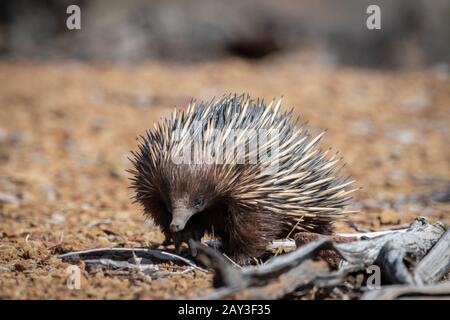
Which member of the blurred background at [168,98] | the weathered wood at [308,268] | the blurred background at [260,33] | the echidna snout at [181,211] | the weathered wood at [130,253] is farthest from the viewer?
the blurred background at [260,33]

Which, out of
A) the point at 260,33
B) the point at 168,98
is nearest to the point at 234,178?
the point at 168,98

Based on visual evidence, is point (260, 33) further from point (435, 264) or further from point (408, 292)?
point (408, 292)

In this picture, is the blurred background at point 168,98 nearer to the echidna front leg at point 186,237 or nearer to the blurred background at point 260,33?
the blurred background at point 260,33

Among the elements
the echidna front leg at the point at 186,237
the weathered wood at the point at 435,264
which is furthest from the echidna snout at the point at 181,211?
the weathered wood at the point at 435,264

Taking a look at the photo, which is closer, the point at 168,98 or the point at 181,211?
the point at 181,211

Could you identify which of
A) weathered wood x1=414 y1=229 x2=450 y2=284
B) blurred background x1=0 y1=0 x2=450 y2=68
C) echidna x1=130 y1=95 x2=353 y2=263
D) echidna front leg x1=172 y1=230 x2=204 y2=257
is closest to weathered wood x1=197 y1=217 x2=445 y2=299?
weathered wood x1=414 y1=229 x2=450 y2=284

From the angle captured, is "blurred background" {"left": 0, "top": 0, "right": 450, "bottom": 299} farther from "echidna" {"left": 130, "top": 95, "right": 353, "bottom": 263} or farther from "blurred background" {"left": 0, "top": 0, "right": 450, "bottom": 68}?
"echidna" {"left": 130, "top": 95, "right": 353, "bottom": 263}
